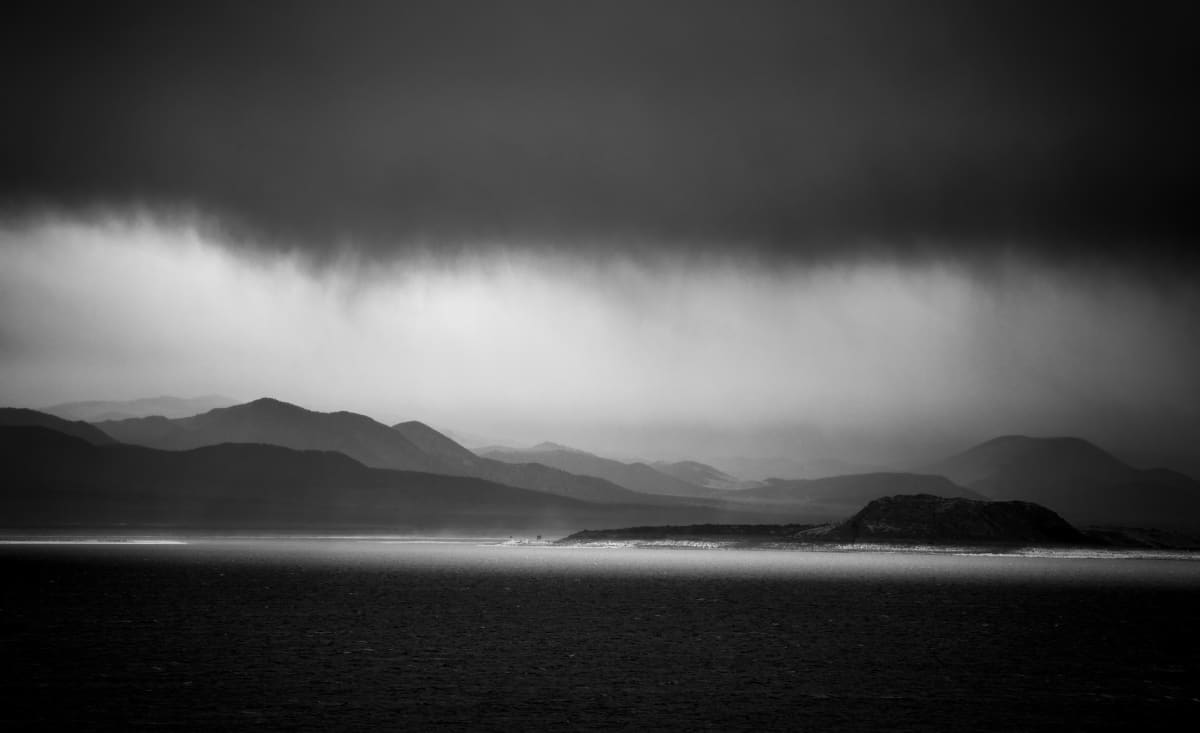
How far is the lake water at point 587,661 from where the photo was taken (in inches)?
1959

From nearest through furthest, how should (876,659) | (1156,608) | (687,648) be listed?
(876,659), (687,648), (1156,608)

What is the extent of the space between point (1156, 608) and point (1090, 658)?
53691 mm

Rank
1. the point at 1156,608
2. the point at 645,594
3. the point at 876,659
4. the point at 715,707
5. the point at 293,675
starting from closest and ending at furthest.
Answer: the point at 715,707 < the point at 293,675 < the point at 876,659 < the point at 1156,608 < the point at 645,594

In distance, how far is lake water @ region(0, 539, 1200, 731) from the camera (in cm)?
4975

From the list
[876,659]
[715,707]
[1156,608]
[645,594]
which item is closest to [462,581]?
[645,594]

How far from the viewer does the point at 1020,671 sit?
65.3 metres

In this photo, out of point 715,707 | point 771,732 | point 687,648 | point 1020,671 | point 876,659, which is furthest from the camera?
point 687,648

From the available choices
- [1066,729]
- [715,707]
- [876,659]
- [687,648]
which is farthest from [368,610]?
[1066,729]

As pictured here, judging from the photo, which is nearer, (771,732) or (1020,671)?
(771,732)

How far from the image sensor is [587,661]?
6844 centimetres

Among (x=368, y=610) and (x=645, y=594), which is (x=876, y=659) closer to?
(x=368, y=610)

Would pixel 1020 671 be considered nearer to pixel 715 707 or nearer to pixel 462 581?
pixel 715 707

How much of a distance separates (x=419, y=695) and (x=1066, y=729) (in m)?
29.5

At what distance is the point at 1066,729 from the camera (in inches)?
1853
